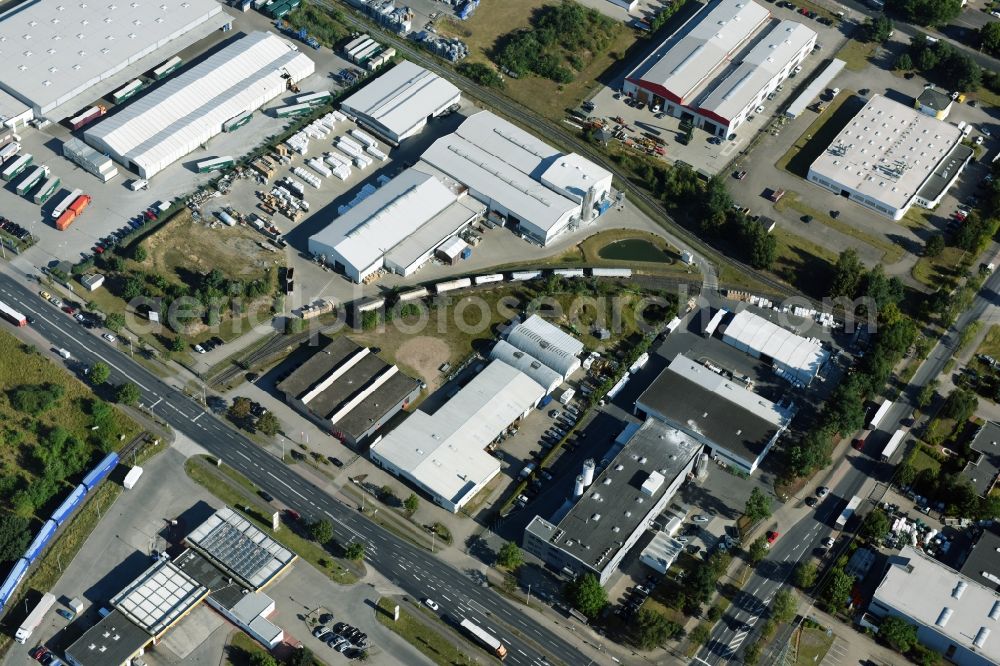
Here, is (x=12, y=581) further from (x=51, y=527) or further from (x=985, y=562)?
(x=985, y=562)

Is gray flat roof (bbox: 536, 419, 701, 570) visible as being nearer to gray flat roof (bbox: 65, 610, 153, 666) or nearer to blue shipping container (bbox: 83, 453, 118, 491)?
gray flat roof (bbox: 65, 610, 153, 666)

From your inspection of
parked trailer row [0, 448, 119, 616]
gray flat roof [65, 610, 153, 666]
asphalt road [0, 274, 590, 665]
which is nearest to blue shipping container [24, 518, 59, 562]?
parked trailer row [0, 448, 119, 616]

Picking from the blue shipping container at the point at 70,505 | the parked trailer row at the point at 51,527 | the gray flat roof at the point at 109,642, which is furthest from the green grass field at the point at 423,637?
the blue shipping container at the point at 70,505

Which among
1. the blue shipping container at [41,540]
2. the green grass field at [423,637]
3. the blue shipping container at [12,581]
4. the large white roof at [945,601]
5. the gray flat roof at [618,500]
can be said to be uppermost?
the large white roof at [945,601]

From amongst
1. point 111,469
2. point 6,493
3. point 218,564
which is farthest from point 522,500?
point 6,493

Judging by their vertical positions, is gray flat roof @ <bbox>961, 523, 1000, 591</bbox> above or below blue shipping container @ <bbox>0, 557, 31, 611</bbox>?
above

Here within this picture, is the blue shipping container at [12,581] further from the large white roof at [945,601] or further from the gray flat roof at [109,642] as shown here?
the large white roof at [945,601]

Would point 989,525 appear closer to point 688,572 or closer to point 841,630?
point 841,630
